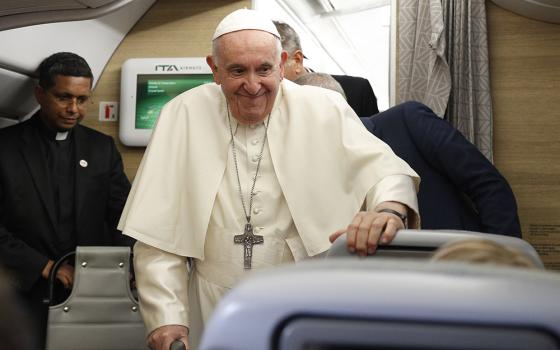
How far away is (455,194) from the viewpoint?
288 centimetres

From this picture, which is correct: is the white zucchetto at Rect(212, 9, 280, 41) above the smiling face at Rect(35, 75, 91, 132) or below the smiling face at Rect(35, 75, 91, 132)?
above

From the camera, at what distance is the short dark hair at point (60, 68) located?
3.83 meters

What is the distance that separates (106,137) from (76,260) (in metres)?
0.99

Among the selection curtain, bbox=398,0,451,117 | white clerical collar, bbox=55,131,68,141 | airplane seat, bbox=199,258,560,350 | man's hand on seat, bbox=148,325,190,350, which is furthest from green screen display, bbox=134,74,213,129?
airplane seat, bbox=199,258,560,350

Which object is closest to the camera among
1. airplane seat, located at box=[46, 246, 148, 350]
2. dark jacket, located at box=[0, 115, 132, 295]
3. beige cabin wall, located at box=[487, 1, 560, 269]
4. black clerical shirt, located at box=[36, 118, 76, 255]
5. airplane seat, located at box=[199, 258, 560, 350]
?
airplane seat, located at box=[199, 258, 560, 350]

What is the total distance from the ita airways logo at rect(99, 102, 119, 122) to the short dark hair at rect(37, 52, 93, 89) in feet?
2.40

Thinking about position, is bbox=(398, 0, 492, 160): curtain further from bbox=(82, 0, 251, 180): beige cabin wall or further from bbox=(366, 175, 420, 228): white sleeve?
bbox=(366, 175, 420, 228): white sleeve

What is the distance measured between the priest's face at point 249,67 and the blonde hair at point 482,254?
1313mm

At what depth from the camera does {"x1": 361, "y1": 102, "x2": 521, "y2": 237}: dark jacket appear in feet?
9.08

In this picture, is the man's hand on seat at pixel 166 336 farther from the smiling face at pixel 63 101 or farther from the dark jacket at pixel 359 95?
the dark jacket at pixel 359 95

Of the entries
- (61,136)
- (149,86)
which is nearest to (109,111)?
(149,86)

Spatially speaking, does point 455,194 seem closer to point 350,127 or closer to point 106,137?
point 350,127

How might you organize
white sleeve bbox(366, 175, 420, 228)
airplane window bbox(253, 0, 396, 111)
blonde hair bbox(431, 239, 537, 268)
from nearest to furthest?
1. blonde hair bbox(431, 239, 537, 268)
2. white sleeve bbox(366, 175, 420, 228)
3. airplane window bbox(253, 0, 396, 111)

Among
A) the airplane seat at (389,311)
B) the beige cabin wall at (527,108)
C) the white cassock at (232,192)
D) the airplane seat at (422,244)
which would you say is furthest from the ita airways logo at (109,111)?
the airplane seat at (389,311)
